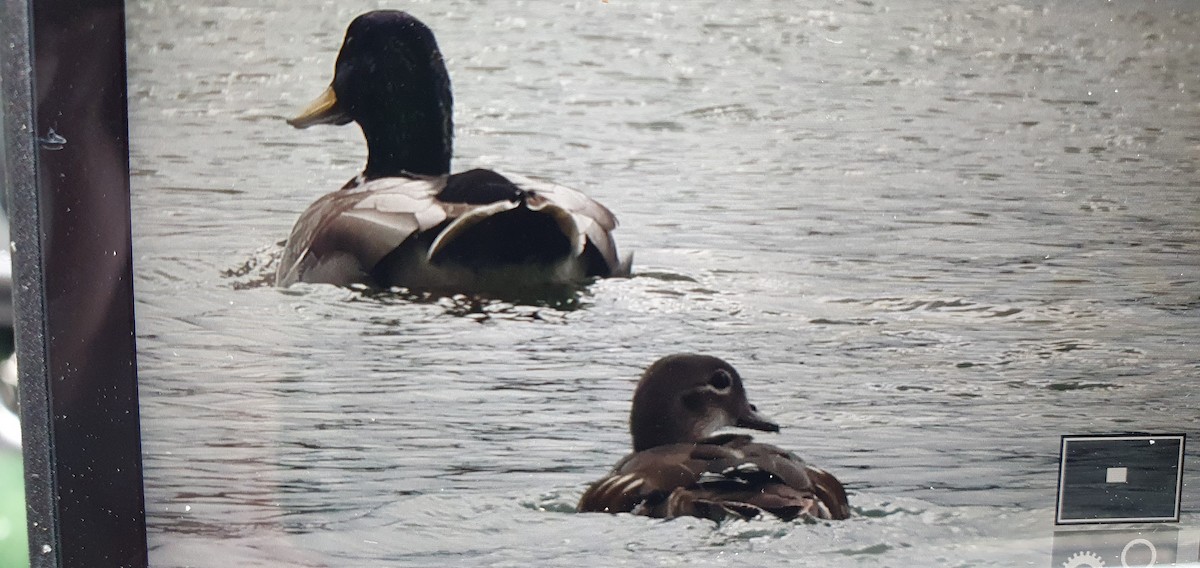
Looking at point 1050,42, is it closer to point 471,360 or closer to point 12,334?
point 471,360

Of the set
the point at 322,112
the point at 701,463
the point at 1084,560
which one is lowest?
the point at 1084,560

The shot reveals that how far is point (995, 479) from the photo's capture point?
0.85 m

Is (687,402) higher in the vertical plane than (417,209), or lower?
lower

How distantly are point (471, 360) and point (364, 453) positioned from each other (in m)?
0.13

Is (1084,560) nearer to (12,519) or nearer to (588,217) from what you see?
(588,217)

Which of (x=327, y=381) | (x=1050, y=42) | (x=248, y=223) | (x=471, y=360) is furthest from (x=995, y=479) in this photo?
(x=248, y=223)

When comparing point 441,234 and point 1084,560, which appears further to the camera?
point 1084,560

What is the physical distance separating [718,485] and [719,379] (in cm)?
11

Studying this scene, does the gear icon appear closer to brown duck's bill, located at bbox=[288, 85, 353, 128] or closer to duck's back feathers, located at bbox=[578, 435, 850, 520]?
duck's back feathers, located at bbox=[578, 435, 850, 520]

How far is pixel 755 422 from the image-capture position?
812 mm

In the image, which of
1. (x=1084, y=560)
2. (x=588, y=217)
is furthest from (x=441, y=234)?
(x=1084, y=560)

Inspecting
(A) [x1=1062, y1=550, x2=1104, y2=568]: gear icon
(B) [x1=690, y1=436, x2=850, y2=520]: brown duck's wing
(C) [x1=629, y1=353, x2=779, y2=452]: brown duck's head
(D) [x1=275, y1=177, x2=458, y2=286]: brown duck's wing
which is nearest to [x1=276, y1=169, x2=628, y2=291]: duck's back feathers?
(D) [x1=275, y1=177, x2=458, y2=286]: brown duck's wing

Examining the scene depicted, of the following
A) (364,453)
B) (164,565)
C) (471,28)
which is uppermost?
(471,28)

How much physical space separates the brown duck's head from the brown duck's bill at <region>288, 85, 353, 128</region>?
0.38 m
